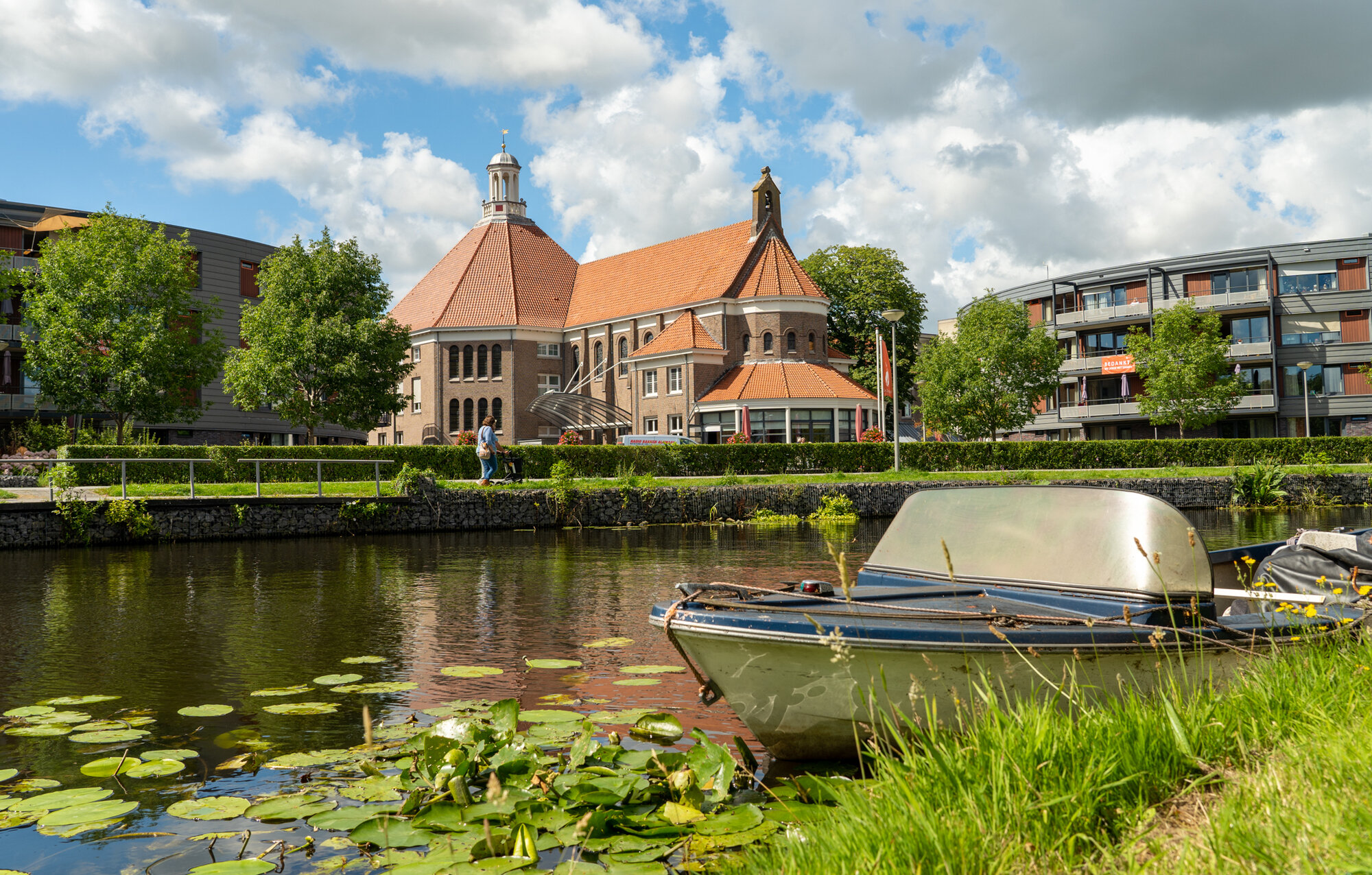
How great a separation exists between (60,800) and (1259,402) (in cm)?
6521

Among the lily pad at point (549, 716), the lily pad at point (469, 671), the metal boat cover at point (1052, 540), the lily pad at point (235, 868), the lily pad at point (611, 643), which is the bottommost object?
the lily pad at point (611, 643)

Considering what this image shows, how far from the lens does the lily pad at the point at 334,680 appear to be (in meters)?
7.36

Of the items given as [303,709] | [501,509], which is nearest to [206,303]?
[501,509]

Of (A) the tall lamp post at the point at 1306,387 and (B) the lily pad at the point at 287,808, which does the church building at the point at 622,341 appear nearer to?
(A) the tall lamp post at the point at 1306,387

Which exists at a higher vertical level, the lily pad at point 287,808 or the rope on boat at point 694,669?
the rope on boat at point 694,669

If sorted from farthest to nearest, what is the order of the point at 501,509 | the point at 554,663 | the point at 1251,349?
the point at 1251,349 → the point at 501,509 → the point at 554,663

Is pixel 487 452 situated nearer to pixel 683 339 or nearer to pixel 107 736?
pixel 107 736

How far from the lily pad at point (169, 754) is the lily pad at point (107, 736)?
33 cm

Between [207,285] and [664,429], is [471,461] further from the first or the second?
[207,285]

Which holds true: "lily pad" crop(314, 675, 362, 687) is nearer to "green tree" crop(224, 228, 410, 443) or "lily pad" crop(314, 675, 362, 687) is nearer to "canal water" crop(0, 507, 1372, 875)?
"canal water" crop(0, 507, 1372, 875)

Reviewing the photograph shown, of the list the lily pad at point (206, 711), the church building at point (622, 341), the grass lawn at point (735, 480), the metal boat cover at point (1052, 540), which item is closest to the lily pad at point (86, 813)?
the lily pad at point (206, 711)

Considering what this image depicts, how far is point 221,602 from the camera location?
1203 cm

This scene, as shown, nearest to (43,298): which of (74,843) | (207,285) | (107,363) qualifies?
(107,363)

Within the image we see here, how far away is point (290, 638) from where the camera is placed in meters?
9.48
